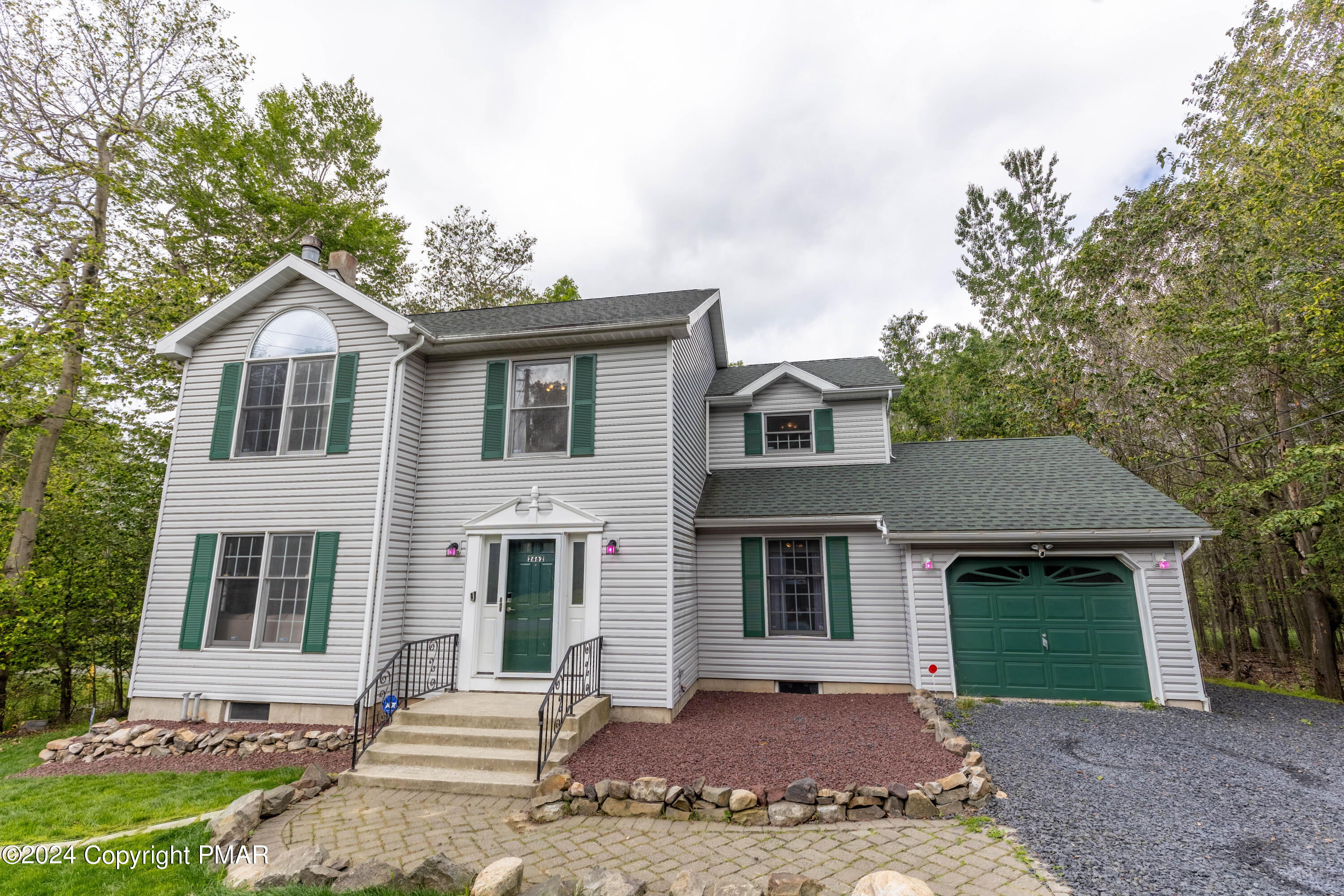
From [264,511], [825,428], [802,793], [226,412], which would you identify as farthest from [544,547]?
[825,428]

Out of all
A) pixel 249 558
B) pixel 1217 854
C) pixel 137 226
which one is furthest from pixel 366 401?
pixel 1217 854

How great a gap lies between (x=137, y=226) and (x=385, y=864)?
1441 cm

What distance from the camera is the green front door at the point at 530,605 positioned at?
23.9 feet

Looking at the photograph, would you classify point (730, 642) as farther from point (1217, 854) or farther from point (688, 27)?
point (688, 27)

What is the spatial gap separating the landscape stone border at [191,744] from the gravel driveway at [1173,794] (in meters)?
7.53

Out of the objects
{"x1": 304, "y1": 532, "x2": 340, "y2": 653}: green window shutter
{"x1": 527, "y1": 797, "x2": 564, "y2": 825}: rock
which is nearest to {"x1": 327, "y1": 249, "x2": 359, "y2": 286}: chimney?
{"x1": 304, "y1": 532, "x2": 340, "y2": 653}: green window shutter

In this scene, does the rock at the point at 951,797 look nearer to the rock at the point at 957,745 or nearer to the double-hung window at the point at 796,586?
the rock at the point at 957,745

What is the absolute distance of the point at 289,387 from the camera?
8.13m

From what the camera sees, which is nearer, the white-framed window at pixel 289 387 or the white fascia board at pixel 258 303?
the white fascia board at pixel 258 303

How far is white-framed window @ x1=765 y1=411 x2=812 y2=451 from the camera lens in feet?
35.5

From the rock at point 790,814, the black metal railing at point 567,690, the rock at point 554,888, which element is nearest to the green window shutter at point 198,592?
the black metal railing at point 567,690

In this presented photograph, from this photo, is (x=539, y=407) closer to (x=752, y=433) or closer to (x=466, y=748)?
(x=466, y=748)

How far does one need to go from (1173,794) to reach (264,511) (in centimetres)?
1112

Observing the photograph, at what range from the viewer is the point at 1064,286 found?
16641 mm
